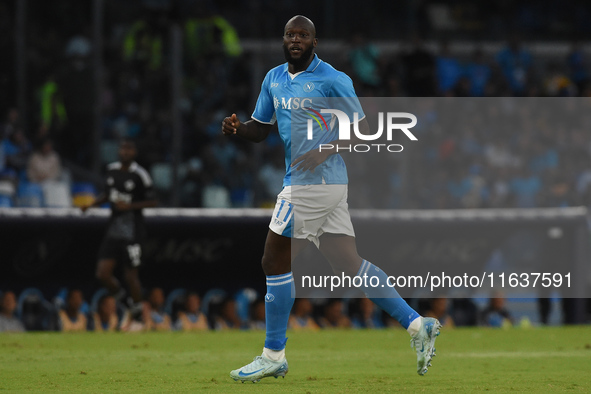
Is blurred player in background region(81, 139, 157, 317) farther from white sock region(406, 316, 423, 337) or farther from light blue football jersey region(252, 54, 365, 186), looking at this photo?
white sock region(406, 316, 423, 337)

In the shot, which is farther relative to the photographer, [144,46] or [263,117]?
[144,46]

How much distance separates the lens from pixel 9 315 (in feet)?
39.1

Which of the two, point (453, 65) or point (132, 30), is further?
point (453, 65)

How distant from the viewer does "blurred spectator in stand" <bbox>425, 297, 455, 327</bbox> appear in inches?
506

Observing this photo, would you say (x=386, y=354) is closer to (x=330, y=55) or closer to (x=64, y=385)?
(x=64, y=385)

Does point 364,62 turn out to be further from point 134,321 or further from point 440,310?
point 134,321

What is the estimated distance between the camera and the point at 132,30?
16.4m

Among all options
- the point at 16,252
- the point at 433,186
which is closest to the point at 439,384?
the point at 433,186

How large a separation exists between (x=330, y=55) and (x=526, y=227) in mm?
5208

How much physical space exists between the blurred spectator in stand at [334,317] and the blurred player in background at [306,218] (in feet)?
20.5

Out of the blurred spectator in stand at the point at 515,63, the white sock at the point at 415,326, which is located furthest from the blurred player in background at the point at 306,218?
the blurred spectator in stand at the point at 515,63

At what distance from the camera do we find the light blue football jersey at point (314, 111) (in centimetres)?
644

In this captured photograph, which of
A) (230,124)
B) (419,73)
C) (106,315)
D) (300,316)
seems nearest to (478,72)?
(419,73)

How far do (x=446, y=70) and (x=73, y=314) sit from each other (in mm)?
8314
